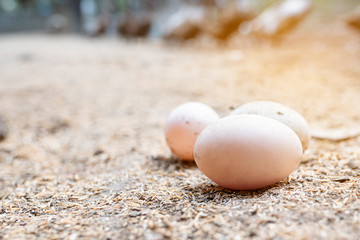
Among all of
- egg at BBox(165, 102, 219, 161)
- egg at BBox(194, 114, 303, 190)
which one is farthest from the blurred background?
egg at BBox(194, 114, 303, 190)

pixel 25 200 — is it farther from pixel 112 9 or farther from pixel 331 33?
pixel 112 9

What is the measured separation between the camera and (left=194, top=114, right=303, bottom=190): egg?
1685mm

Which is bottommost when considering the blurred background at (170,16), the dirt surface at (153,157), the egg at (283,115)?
the dirt surface at (153,157)

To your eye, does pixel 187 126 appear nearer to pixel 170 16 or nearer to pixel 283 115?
pixel 283 115

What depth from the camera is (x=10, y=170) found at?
2.80m

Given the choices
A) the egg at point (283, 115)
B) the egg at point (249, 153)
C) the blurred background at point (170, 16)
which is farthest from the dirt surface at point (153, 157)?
the blurred background at point (170, 16)

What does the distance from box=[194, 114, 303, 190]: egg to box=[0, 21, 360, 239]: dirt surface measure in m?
0.09

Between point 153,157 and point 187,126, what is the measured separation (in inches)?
20.8

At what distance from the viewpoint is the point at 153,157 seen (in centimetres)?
274

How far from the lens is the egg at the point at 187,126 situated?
2.34 m

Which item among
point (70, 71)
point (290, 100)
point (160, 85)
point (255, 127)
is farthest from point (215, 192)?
point (70, 71)

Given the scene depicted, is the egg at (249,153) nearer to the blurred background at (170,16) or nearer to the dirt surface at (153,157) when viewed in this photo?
the dirt surface at (153,157)

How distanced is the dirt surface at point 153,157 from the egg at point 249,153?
0.09 meters

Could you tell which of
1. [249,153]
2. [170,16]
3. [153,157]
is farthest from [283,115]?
[170,16]
